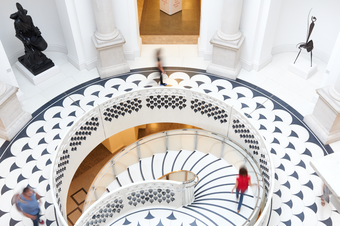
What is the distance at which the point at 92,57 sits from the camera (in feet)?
35.6

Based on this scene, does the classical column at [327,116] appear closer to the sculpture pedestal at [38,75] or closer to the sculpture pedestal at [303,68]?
the sculpture pedestal at [303,68]

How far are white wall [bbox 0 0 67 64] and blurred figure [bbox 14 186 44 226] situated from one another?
5.71m

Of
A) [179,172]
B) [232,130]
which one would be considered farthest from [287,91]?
[179,172]

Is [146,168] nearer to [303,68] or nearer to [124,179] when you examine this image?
[124,179]

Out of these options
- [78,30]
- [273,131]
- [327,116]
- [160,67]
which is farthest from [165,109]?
[327,116]

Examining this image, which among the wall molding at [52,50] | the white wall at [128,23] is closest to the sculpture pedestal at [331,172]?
the white wall at [128,23]

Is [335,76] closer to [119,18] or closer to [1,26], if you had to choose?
[119,18]

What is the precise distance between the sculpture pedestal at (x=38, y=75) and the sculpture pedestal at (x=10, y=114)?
55.4 inches

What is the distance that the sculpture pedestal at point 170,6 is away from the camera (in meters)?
13.7

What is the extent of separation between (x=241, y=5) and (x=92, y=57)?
478 cm

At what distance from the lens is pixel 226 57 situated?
10.3m

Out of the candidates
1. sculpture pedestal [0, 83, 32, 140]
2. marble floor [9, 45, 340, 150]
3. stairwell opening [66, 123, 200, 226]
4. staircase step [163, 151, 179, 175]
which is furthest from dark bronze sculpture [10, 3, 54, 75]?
staircase step [163, 151, 179, 175]

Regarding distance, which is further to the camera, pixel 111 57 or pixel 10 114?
pixel 111 57

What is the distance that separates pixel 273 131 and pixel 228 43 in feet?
9.34
